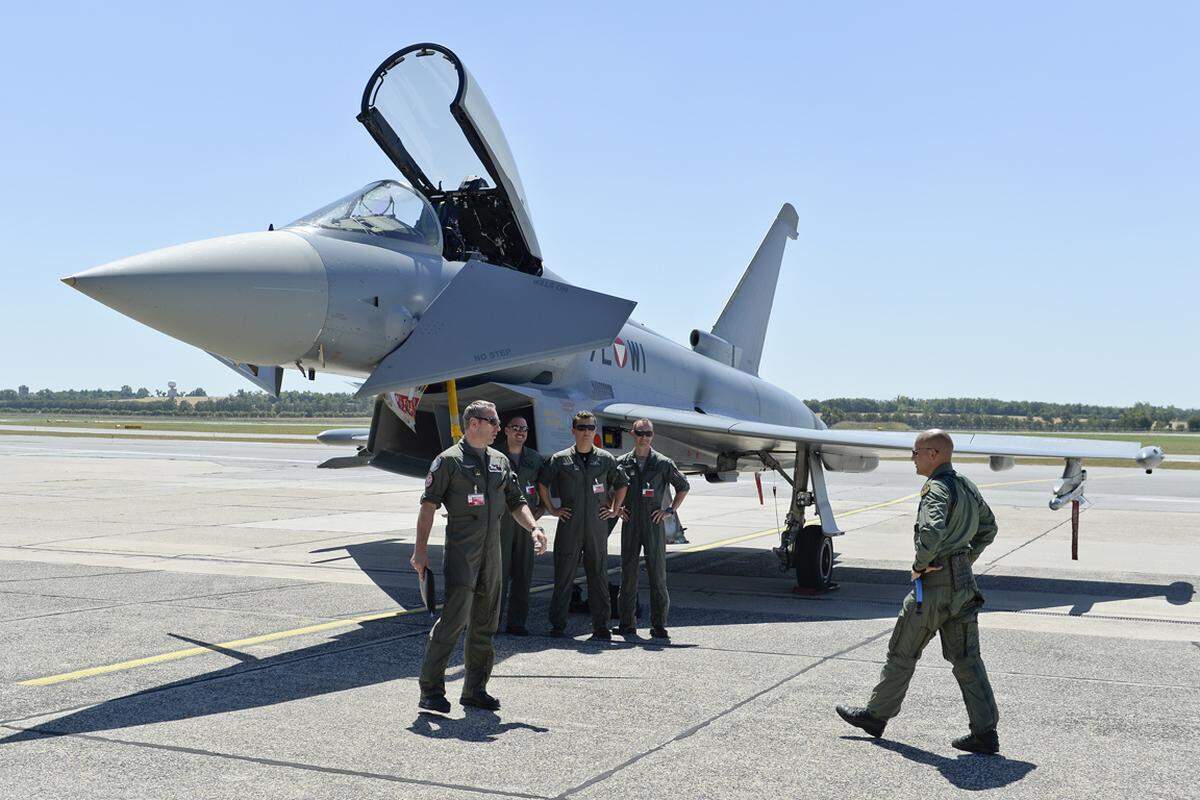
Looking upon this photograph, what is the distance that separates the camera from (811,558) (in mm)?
11047

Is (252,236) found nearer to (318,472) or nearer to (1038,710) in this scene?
(1038,710)

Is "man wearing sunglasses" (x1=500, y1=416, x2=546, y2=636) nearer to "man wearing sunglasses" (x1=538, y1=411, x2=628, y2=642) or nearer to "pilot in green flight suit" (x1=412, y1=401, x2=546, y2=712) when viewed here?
"man wearing sunglasses" (x1=538, y1=411, x2=628, y2=642)

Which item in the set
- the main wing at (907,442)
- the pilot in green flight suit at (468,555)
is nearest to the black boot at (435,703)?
the pilot in green flight suit at (468,555)

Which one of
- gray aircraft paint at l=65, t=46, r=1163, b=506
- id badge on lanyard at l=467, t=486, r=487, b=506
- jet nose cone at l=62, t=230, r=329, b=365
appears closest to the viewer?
id badge on lanyard at l=467, t=486, r=487, b=506

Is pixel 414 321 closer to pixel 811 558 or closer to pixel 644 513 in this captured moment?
pixel 644 513

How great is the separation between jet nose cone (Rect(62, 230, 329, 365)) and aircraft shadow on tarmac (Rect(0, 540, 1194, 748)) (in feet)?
7.19

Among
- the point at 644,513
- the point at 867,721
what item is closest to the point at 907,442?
the point at 644,513

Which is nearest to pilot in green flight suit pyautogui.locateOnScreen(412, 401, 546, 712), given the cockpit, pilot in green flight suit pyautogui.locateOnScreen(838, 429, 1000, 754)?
pilot in green flight suit pyautogui.locateOnScreen(838, 429, 1000, 754)

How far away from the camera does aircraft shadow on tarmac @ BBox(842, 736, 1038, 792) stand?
189 inches

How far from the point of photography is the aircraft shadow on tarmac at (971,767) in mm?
4801

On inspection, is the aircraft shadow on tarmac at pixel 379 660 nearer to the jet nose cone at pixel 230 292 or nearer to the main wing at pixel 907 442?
the main wing at pixel 907 442

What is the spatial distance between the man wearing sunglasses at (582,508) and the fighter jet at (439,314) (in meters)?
1.10

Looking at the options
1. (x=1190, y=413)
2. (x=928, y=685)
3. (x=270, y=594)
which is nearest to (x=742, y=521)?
(x=270, y=594)

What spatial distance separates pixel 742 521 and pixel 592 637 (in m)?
11.2
